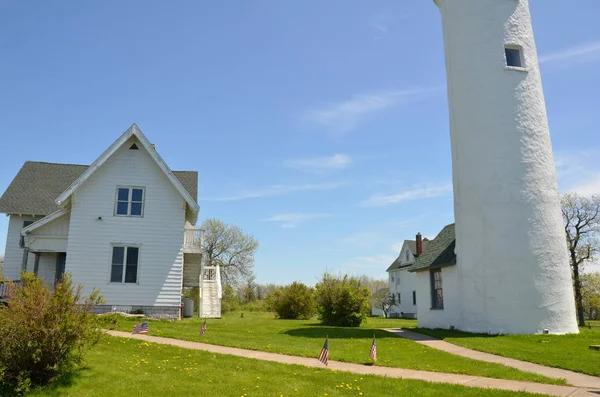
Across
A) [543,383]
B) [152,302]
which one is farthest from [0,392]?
[152,302]

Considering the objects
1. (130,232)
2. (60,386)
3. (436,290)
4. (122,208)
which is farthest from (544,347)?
(122,208)

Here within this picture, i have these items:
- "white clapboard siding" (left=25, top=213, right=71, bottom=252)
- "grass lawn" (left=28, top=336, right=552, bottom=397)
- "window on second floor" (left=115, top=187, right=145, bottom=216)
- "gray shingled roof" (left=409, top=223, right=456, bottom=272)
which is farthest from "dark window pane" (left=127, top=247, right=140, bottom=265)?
"gray shingled roof" (left=409, top=223, right=456, bottom=272)

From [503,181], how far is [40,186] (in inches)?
988

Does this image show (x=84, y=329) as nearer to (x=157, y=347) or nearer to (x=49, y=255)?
(x=157, y=347)

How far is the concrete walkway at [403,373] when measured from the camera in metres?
9.38

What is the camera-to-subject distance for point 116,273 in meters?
22.1

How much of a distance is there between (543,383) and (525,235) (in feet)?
32.6

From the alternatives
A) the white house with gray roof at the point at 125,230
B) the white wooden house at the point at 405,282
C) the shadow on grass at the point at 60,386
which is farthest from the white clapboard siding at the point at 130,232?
the white wooden house at the point at 405,282

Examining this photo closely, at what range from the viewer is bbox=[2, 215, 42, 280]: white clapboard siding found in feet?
84.5

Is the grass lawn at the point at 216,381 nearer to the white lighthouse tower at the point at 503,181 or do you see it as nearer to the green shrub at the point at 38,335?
the green shrub at the point at 38,335

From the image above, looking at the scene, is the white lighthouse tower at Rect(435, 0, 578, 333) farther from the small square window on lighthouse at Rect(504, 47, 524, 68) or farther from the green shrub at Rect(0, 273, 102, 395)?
the green shrub at Rect(0, 273, 102, 395)

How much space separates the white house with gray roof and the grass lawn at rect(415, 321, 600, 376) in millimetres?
12163

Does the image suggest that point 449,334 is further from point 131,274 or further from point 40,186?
point 40,186

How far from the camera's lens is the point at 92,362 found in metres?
10.9
